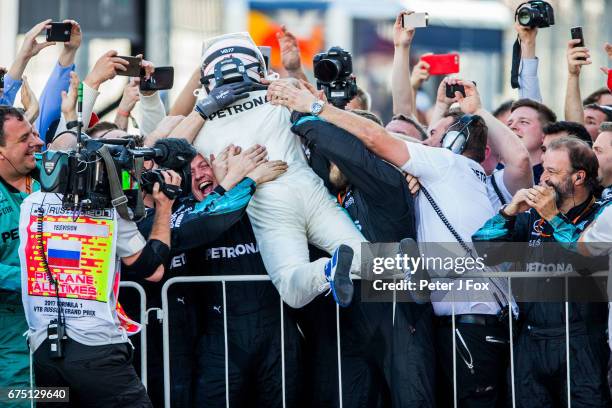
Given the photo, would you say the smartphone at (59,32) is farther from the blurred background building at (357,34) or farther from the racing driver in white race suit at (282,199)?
the blurred background building at (357,34)

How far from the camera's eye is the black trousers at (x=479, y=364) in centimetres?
538

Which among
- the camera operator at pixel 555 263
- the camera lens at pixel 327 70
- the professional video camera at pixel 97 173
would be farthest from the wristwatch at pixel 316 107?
the camera operator at pixel 555 263

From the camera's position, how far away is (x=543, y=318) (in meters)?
5.26

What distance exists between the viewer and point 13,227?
536cm

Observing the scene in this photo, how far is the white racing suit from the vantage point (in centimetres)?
536

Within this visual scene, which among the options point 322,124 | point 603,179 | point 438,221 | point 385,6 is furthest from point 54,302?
point 385,6

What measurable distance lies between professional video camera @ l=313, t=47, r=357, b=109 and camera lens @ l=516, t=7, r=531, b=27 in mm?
1358

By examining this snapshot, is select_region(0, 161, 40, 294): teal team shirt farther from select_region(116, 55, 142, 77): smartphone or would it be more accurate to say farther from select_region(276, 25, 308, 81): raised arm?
select_region(276, 25, 308, 81): raised arm

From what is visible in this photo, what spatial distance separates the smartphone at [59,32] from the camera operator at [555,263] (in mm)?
2812

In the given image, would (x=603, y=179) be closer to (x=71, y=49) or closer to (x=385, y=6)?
(x=71, y=49)

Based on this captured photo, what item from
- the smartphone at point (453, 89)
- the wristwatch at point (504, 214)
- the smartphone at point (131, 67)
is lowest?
the wristwatch at point (504, 214)

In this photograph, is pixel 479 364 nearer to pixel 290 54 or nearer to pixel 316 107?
pixel 316 107

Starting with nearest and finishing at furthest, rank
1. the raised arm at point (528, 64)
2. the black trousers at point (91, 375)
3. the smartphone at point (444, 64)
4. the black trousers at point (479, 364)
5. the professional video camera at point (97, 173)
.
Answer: the professional video camera at point (97, 173)
the black trousers at point (91, 375)
the black trousers at point (479, 364)
the raised arm at point (528, 64)
the smartphone at point (444, 64)

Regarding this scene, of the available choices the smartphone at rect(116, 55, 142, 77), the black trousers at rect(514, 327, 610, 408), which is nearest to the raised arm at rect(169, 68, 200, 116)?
the smartphone at rect(116, 55, 142, 77)
